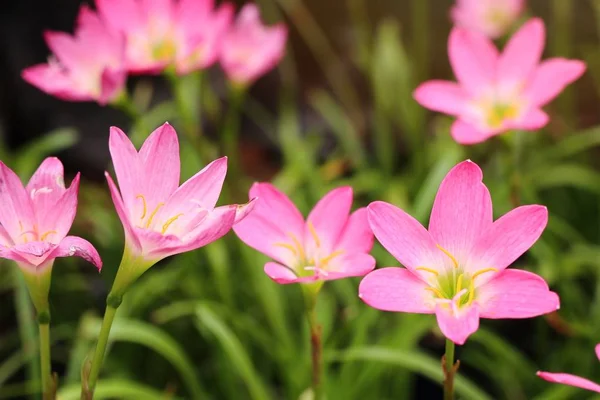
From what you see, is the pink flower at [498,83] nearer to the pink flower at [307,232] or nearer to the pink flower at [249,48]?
the pink flower at [307,232]

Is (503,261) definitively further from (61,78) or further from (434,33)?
(434,33)

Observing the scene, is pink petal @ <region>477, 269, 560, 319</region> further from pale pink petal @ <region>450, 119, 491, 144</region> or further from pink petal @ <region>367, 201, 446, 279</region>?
pale pink petal @ <region>450, 119, 491, 144</region>

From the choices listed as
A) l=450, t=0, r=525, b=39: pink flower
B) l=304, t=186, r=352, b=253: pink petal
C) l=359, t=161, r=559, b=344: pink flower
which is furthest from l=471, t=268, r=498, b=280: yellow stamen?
l=450, t=0, r=525, b=39: pink flower

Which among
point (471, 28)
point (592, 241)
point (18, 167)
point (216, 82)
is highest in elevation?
point (471, 28)

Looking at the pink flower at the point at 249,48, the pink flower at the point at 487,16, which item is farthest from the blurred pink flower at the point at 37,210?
the pink flower at the point at 487,16

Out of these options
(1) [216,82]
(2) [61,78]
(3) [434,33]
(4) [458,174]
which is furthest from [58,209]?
(3) [434,33]
